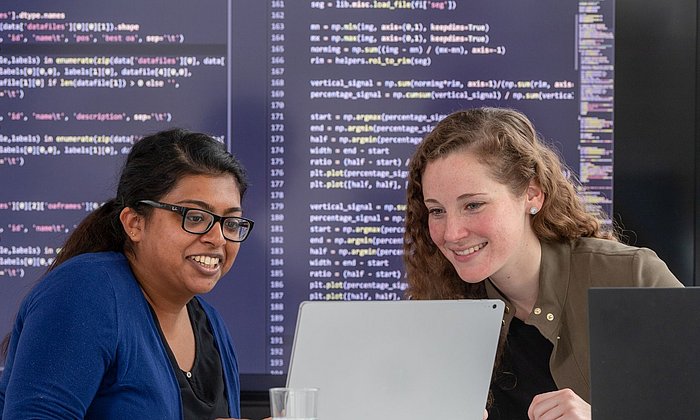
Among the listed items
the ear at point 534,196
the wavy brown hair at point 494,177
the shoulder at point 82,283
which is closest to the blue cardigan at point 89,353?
the shoulder at point 82,283

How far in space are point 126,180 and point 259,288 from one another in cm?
103

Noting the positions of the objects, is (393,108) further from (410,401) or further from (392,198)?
(410,401)

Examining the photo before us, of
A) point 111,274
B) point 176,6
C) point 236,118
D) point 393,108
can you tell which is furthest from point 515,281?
point 176,6

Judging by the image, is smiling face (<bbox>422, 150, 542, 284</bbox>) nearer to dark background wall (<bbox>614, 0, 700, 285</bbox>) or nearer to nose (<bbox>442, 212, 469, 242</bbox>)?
nose (<bbox>442, 212, 469, 242</bbox>)

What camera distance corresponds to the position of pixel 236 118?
300cm

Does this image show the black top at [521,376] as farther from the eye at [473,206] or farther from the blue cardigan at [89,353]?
the blue cardigan at [89,353]

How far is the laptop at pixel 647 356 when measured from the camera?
1110 mm

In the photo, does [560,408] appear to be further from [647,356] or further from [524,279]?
[524,279]

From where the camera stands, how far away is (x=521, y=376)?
2.01m

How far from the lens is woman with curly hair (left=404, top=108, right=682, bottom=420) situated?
1.95 metres

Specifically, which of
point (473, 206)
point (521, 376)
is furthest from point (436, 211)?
point (521, 376)

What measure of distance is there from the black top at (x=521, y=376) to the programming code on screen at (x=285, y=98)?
97 centimetres

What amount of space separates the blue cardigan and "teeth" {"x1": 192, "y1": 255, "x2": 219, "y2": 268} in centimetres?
13

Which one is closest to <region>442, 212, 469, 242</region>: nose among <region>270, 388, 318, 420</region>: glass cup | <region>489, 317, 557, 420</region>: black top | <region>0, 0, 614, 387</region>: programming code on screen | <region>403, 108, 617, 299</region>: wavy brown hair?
<region>403, 108, 617, 299</region>: wavy brown hair
